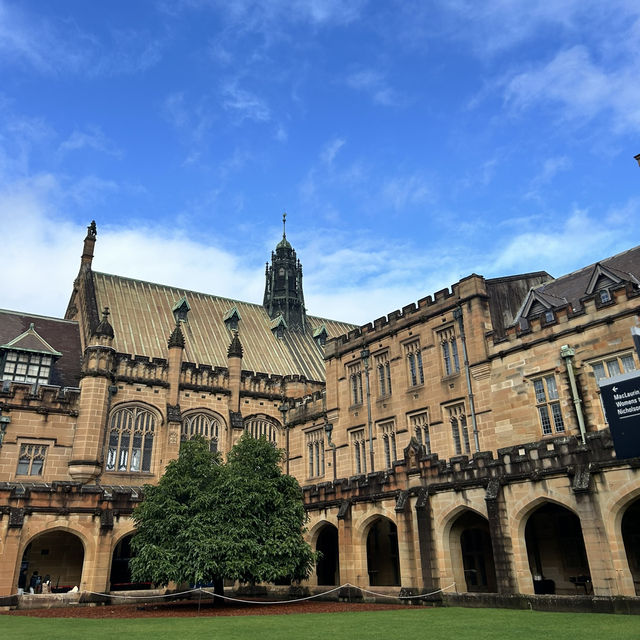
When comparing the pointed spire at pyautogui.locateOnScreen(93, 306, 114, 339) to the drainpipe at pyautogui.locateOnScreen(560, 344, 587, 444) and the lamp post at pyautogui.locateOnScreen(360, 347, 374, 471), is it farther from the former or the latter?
the drainpipe at pyautogui.locateOnScreen(560, 344, 587, 444)

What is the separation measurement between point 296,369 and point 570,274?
23966mm

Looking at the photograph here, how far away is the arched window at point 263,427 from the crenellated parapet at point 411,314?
25.6 feet

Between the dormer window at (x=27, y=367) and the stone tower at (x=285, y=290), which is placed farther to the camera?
the stone tower at (x=285, y=290)

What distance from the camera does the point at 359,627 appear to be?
52.2 ft

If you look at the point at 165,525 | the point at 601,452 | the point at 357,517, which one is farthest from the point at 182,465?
the point at 601,452

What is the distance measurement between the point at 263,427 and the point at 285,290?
15.8 metres

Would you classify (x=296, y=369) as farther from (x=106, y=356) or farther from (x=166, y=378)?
(x=106, y=356)

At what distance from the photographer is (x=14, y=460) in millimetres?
34438

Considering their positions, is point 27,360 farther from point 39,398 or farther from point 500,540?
point 500,540

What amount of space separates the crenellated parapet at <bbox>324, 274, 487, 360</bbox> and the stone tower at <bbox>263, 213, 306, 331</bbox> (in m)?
15.8

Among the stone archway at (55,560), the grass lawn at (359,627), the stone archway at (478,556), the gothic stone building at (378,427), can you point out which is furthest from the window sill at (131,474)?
the stone archway at (478,556)

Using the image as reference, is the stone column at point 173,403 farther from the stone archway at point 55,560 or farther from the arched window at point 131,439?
the stone archway at point 55,560

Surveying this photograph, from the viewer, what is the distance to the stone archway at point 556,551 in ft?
75.5

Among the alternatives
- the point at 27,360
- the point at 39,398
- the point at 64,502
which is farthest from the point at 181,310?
the point at 64,502
